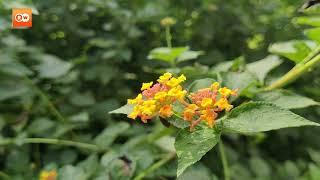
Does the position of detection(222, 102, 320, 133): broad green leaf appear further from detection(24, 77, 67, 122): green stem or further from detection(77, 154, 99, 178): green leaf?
detection(24, 77, 67, 122): green stem

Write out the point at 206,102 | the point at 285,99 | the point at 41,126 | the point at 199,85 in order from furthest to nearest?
the point at 41,126 < the point at 285,99 < the point at 199,85 < the point at 206,102

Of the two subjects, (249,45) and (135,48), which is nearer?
(135,48)

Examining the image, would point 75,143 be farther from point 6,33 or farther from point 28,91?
point 6,33

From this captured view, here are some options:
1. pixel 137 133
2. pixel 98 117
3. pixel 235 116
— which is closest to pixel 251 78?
pixel 235 116

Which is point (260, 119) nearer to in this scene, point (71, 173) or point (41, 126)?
point (71, 173)

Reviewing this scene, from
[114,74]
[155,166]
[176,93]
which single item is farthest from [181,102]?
[114,74]
